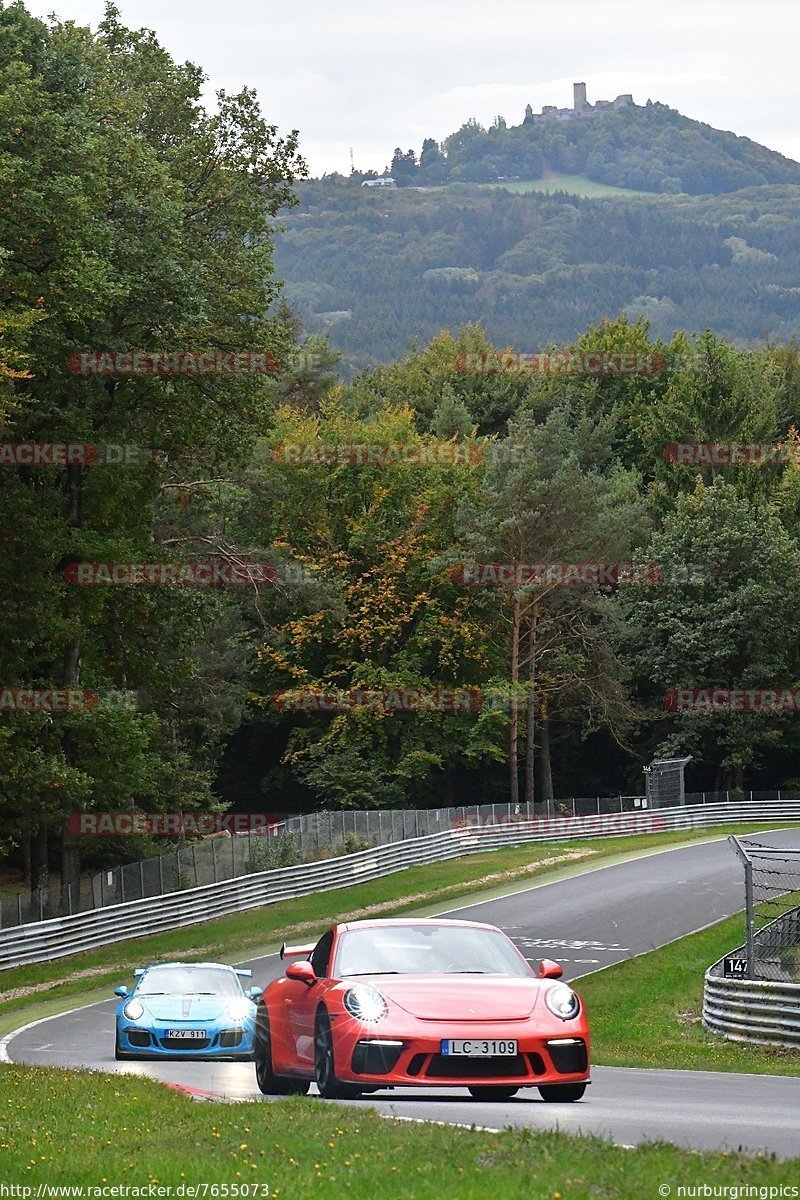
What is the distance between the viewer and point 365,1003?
10609 millimetres

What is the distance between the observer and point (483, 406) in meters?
93.7

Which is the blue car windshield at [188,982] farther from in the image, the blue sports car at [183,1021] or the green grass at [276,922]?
the green grass at [276,922]

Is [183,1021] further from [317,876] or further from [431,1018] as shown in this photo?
[317,876]

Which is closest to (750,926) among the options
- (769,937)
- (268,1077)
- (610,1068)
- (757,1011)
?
(757,1011)

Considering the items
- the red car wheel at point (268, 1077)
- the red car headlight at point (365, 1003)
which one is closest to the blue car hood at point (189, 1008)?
the red car wheel at point (268, 1077)

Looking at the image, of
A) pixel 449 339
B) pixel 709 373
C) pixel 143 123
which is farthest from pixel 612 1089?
pixel 449 339

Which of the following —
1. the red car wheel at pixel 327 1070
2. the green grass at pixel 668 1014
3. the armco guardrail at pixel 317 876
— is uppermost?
the red car wheel at pixel 327 1070

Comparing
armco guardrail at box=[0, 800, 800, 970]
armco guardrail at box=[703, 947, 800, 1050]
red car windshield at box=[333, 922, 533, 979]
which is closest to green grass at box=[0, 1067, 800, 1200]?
red car windshield at box=[333, 922, 533, 979]

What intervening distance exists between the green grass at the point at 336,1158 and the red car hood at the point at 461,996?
83 cm

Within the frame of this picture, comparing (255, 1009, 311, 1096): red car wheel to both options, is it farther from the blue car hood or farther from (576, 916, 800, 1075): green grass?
(576, 916, 800, 1075): green grass

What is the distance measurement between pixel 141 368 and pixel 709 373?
54.1 m

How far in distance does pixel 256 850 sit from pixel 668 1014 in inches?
832

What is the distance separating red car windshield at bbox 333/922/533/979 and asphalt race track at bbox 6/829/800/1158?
863 mm

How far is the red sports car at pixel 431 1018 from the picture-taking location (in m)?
10.4
